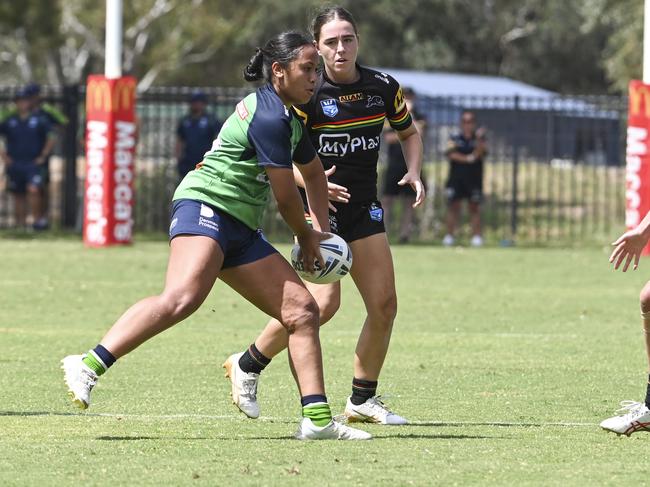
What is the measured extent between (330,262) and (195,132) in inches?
639

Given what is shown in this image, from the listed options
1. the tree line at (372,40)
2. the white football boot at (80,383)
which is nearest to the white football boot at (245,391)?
the white football boot at (80,383)

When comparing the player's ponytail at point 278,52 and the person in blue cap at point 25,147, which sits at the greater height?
the player's ponytail at point 278,52

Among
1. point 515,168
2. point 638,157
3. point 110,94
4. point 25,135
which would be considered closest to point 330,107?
point 110,94

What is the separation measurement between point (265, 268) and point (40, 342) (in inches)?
190

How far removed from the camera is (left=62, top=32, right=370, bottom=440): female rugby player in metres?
6.91

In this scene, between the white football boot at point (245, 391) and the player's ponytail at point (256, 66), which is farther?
the white football boot at point (245, 391)

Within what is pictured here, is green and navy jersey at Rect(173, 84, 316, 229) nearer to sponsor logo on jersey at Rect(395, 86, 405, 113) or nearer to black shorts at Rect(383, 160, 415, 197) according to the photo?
sponsor logo on jersey at Rect(395, 86, 405, 113)

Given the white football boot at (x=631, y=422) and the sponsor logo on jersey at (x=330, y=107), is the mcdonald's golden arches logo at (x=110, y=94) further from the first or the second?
A: the white football boot at (x=631, y=422)

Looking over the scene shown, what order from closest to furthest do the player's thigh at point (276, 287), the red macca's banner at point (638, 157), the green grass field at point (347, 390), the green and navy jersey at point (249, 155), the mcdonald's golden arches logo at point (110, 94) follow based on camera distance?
the green grass field at point (347, 390) → the green and navy jersey at point (249, 155) → the player's thigh at point (276, 287) → the red macca's banner at point (638, 157) → the mcdonald's golden arches logo at point (110, 94)

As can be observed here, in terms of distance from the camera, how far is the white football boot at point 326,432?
704 centimetres

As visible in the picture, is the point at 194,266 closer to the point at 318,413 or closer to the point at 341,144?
the point at 318,413

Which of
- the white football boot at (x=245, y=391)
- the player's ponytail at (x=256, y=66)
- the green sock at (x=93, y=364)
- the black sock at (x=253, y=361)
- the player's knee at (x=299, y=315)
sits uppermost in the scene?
the player's ponytail at (x=256, y=66)

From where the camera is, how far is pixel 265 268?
7.12 metres

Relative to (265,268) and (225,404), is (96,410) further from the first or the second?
(265,268)
